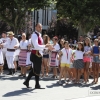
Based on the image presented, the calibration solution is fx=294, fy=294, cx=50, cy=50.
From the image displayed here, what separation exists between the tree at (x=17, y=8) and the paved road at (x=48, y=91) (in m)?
8.62

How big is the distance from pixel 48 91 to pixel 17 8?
11304 mm

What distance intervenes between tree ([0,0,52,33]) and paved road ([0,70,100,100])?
8621 mm

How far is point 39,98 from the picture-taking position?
26.9 feet

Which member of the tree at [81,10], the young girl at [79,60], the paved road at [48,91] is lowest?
the paved road at [48,91]

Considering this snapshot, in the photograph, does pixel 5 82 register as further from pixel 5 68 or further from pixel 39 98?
pixel 5 68

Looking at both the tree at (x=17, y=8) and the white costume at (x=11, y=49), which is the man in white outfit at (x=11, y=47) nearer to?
the white costume at (x=11, y=49)

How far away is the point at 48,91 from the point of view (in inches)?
368

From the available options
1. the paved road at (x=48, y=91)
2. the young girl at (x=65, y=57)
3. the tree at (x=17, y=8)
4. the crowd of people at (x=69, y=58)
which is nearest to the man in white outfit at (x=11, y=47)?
the crowd of people at (x=69, y=58)

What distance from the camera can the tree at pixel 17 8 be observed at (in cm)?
1920

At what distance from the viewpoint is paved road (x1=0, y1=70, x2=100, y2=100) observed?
8329 millimetres

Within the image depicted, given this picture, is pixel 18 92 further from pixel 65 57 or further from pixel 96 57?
pixel 96 57

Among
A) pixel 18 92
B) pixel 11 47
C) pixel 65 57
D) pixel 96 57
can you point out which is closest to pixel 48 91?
pixel 18 92

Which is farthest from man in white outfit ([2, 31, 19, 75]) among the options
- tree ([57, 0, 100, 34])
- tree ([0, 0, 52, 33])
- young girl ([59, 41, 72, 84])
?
tree ([57, 0, 100, 34])

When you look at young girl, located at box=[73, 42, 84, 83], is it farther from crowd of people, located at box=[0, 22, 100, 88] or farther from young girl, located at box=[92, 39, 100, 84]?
young girl, located at box=[92, 39, 100, 84]
